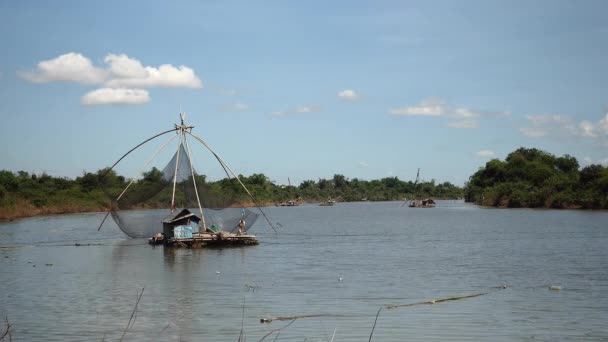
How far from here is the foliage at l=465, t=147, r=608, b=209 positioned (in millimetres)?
60875

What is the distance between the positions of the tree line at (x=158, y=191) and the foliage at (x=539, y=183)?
92.0 ft

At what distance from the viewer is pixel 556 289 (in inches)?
594

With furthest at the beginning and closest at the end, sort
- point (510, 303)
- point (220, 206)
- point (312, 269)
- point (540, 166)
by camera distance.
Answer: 1. point (540, 166)
2. point (220, 206)
3. point (312, 269)
4. point (510, 303)

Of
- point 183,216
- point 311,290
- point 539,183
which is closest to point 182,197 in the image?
point 183,216

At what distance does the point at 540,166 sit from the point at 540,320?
73721mm

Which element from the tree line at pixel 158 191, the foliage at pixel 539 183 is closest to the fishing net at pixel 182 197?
the tree line at pixel 158 191

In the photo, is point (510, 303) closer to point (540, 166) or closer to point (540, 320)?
point (540, 320)

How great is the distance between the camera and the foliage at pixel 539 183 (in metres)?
60.9

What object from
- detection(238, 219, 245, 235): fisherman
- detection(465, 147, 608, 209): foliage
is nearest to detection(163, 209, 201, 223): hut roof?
detection(238, 219, 245, 235): fisherman

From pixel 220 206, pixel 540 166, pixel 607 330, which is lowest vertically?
pixel 607 330

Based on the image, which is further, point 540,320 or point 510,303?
point 510,303

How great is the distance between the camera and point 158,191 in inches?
961

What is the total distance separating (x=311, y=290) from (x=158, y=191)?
10.8 meters

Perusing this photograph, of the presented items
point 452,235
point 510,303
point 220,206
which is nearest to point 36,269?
point 220,206
